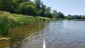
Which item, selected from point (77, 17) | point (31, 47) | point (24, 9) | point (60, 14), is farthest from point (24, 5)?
point (77, 17)

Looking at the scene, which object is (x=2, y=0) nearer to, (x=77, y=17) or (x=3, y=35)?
(x=3, y=35)

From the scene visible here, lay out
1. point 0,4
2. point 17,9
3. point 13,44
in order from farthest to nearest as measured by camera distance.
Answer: point 17,9, point 0,4, point 13,44

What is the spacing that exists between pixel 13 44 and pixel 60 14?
469 ft

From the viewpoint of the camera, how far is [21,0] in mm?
91562

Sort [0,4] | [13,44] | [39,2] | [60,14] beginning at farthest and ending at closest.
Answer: [60,14] → [39,2] → [0,4] → [13,44]

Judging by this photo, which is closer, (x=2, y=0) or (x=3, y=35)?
(x=3, y=35)

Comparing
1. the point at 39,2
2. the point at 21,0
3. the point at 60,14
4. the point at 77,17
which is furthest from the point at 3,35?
the point at 77,17

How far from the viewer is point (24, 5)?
7569 centimetres

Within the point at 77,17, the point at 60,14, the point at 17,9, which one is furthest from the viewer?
the point at 77,17

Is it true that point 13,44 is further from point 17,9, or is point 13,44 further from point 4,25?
point 17,9

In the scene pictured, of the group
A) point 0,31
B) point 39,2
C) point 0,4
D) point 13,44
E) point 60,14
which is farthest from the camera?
point 60,14

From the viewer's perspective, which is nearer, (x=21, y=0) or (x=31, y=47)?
(x=31, y=47)

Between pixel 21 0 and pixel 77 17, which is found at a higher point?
pixel 21 0

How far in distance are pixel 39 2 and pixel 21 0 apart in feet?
94.8
